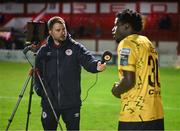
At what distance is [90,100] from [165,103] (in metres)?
1.91

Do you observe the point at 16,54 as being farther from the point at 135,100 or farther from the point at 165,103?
the point at 135,100

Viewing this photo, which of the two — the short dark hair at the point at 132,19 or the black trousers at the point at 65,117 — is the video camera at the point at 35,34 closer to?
the black trousers at the point at 65,117

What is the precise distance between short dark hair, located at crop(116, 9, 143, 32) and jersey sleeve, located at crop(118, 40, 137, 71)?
0.21 metres

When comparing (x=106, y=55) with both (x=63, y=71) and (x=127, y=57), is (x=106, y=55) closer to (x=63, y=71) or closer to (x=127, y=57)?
(x=63, y=71)

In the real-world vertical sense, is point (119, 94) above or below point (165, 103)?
above

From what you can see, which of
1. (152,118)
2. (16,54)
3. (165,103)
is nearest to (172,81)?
(165,103)

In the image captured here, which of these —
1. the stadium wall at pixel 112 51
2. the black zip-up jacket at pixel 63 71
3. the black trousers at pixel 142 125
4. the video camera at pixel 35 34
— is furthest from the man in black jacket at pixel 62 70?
the stadium wall at pixel 112 51

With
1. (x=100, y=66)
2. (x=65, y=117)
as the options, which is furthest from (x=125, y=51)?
(x=65, y=117)

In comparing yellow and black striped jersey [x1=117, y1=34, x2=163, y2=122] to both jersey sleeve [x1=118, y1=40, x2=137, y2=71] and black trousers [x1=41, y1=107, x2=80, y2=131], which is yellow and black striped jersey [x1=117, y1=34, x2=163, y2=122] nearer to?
jersey sleeve [x1=118, y1=40, x2=137, y2=71]

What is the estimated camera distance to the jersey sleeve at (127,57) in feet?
14.4

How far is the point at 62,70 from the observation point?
19.1 feet

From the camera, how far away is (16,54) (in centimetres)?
2447

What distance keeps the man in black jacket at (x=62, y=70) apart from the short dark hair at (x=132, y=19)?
141 centimetres

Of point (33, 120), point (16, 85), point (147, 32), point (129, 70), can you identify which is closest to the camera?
point (129, 70)
